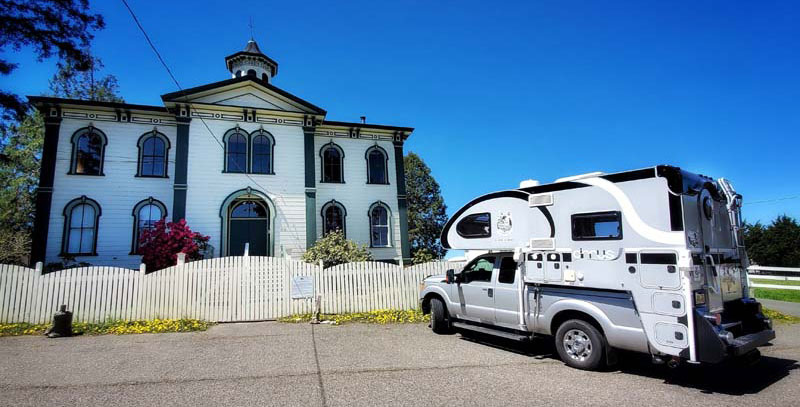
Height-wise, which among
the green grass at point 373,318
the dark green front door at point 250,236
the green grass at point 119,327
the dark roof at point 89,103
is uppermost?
the dark roof at point 89,103

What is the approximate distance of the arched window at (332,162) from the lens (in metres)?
18.9

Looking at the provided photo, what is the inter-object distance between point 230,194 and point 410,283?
30.6 ft

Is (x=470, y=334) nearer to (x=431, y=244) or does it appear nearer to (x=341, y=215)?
(x=341, y=215)

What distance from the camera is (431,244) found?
3728cm

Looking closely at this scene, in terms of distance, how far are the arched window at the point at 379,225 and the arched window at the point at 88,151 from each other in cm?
1129

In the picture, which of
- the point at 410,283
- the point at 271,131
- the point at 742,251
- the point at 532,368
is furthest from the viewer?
the point at 271,131

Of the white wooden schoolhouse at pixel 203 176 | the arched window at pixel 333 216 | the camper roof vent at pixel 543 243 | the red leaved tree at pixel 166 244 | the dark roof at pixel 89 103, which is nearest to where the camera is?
the camper roof vent at pixel 543 243

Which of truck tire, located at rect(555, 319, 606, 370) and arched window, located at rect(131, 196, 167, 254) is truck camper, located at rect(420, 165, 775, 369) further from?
arched window, located at rect(131, 196, 167, 254)

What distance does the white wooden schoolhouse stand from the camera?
15500mm

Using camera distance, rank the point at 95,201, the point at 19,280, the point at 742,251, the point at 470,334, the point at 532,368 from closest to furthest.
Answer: the point at 532,368, the point at 742,251, the point at 470,334, the point at 19,280, the point at 95,201

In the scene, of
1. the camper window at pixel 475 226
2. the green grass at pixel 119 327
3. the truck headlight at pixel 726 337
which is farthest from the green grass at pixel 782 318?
the green grass at pixel 119 327

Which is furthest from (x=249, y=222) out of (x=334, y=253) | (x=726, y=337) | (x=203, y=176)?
(x=726, y=337)

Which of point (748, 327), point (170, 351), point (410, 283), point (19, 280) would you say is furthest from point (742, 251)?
point (19, 280)

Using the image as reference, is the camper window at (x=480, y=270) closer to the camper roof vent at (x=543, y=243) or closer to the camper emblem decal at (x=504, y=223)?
the camper emblem decal at (x=504, y=223)
